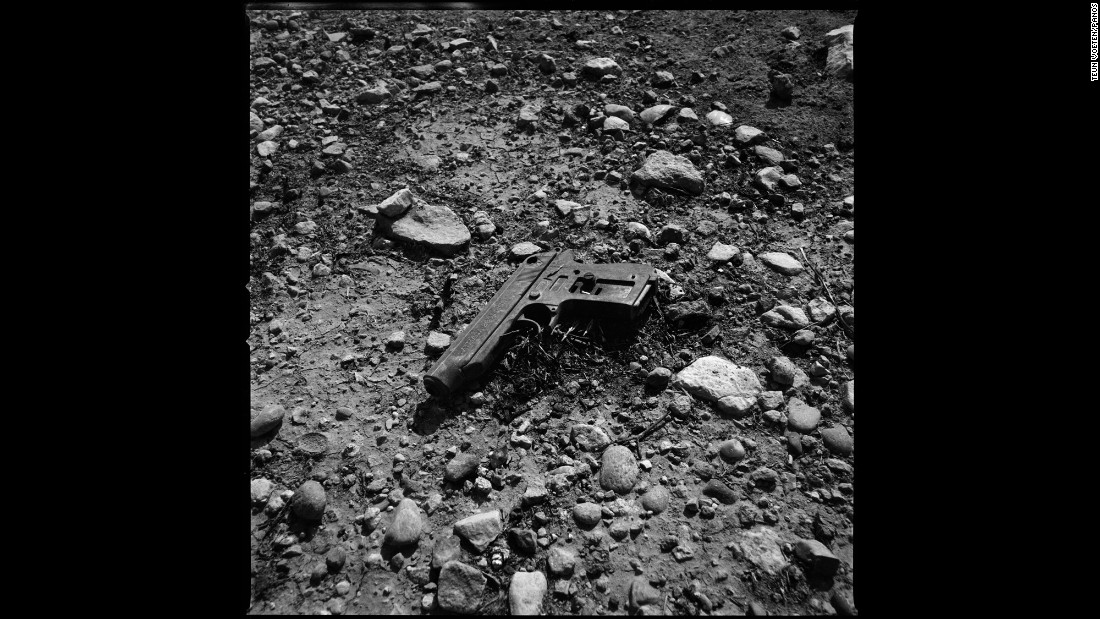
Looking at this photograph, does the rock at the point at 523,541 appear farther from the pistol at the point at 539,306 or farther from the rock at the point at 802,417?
the rock at the point at 802,417

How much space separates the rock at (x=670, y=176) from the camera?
11.3 ft

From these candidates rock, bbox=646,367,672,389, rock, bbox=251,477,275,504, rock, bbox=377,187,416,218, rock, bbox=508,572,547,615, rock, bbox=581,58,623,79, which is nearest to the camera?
rock, bbox=508,572,547,615

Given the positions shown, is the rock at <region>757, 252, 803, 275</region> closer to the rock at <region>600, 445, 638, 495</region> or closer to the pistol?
the pistol

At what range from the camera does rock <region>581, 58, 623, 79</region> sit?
4.24 m

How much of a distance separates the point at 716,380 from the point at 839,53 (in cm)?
275

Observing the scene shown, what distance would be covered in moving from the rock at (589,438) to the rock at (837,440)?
764 mm

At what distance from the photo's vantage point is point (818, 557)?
Answer: 1923mm

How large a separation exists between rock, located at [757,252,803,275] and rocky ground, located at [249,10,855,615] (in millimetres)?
15

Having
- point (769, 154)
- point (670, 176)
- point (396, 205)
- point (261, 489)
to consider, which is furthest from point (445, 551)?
point (769, 154)

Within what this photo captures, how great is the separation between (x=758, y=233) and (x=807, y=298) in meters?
0.49

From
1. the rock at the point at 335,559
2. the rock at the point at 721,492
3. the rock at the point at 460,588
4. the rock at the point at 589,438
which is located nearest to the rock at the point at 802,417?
the rock at the point at 721,492

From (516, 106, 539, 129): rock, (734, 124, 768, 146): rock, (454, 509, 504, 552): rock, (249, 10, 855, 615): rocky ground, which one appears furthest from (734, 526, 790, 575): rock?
(516, 106, 539, 129): rock

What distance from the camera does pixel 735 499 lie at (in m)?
2.14

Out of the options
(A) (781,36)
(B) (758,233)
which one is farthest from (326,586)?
(A) (781,36)
